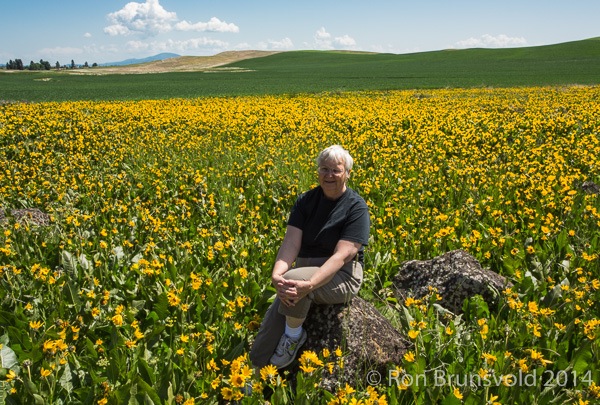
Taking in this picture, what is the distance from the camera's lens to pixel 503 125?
12.8m

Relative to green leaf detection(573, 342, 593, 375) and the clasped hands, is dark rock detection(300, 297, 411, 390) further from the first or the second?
green leaf detection(573, 342, 593, 375)

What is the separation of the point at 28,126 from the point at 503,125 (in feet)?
47.0

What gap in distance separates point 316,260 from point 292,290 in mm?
574

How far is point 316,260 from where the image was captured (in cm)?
376

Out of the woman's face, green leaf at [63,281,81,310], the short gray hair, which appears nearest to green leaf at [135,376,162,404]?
green leaf at [63,281,81,310]

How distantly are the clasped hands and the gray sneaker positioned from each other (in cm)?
31

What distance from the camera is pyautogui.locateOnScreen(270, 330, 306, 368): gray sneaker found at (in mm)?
3354

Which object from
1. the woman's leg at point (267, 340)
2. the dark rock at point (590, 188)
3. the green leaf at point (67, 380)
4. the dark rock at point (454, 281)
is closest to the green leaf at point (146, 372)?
the green leaf at point (67, 380)

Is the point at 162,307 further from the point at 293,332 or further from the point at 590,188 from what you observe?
the point at 590,188

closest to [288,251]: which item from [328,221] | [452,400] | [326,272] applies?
[328,221]

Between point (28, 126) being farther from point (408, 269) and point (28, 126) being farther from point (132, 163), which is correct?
point (408, 269)

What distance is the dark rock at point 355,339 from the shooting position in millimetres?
3186

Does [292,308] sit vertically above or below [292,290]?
below

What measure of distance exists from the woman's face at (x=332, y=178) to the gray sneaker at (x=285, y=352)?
1.20 metres
